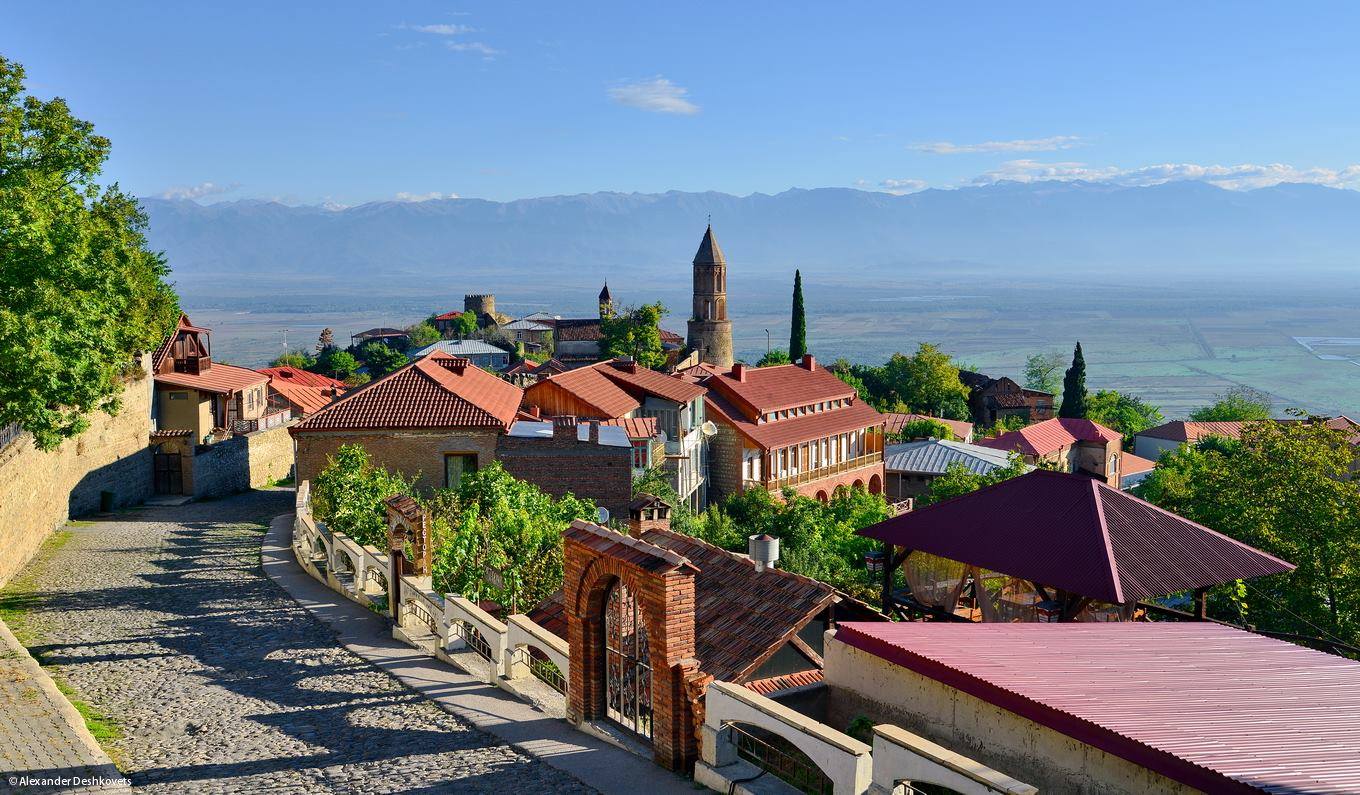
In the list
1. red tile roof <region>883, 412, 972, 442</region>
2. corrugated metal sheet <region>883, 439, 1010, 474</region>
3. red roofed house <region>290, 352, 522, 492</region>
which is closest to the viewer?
red roofed house <region>290, 352, 522, 492</region>

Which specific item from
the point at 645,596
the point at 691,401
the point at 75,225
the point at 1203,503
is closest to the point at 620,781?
the point at 645,596

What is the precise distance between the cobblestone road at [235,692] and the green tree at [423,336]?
96.6 meters

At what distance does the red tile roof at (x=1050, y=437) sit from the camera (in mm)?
57253

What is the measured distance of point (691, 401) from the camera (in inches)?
1663

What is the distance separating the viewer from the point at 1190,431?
2793 inches

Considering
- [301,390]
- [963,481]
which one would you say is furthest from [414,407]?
[301,390]

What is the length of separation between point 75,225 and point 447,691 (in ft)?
39.5

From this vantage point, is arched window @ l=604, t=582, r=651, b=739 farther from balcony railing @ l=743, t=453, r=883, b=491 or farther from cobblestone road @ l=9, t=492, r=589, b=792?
balcony railing @ l=743, t=453, r=883, b=491

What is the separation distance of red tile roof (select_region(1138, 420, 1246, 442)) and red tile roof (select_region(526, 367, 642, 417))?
4457 centimetres

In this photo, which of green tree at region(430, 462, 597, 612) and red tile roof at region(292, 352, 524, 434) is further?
red tile roof at region(292, 352, 524, 434)

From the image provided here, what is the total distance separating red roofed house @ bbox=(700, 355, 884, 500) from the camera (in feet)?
160

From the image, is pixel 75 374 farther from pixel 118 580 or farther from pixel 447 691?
pixel 447 691

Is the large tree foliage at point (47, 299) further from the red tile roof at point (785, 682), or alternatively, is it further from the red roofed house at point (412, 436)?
the red tile roof at point (785, 682)

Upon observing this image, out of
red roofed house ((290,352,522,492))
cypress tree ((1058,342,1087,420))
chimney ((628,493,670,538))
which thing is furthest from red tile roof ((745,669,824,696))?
cypress tree ((1058,342,1087,420))
